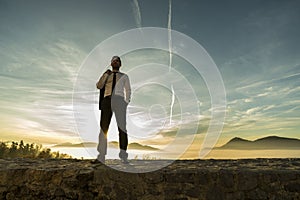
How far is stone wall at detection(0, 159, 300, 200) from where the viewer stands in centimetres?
436

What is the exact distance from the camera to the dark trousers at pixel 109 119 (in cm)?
556

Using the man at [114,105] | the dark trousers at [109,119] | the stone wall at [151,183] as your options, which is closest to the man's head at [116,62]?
the man at [114,105]

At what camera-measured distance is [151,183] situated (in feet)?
15.3

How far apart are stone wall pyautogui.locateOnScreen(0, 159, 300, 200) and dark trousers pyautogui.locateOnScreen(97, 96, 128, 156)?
50 cm

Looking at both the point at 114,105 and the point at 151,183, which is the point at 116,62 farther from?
the point at 151,183

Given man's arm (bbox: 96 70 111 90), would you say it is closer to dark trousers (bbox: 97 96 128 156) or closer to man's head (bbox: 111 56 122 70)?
man's head (bbox: 111 56 122 70)

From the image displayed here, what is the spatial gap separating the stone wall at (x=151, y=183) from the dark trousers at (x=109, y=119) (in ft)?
1.64

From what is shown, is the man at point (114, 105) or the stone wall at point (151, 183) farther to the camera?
the man at point (114, 105)

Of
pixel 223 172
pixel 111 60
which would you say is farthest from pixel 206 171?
pixel 111 60

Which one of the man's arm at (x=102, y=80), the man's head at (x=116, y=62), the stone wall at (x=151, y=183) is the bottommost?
the stone wall at (x=151, y=183)

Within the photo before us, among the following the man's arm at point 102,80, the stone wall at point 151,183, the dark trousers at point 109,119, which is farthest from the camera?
the man's arm at point 102,80

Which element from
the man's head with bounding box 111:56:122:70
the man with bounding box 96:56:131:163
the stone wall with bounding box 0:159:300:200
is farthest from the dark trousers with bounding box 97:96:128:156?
the man's head with bounding box 111:56:122:70

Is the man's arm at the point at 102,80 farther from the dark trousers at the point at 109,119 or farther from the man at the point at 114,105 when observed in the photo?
the dark trousers at the point at 109,119

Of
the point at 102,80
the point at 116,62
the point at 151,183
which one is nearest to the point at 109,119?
the point at 102,80
